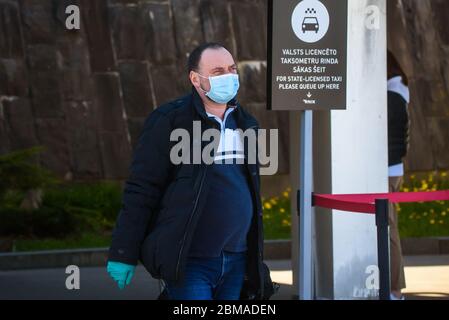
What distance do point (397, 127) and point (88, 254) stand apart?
503 centimetres

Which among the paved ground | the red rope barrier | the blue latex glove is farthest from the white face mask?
the paved ground

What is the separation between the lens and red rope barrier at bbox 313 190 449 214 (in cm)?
758

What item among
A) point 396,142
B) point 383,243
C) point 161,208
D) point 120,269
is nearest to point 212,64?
point 161,208

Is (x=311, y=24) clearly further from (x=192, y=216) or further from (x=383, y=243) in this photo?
(x=192, y=216)

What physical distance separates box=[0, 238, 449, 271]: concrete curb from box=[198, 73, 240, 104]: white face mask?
26.2ft

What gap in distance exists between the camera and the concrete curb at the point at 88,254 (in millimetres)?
14016

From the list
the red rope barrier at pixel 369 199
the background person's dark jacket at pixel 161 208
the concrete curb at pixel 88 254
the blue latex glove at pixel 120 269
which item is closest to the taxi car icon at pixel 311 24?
the red rope barrier at pixel 369 199

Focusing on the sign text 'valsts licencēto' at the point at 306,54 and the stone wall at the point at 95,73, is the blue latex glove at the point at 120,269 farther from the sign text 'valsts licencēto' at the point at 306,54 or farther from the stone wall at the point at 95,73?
the stone wall at the point at 95,73

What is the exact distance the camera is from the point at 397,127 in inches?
413

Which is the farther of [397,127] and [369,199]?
[397,127]

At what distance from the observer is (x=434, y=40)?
64.7ft

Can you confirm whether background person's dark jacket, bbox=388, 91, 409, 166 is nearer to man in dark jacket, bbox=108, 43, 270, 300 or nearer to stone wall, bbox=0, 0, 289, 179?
man in dark jacket, bbox=108, 43, 270, 300
